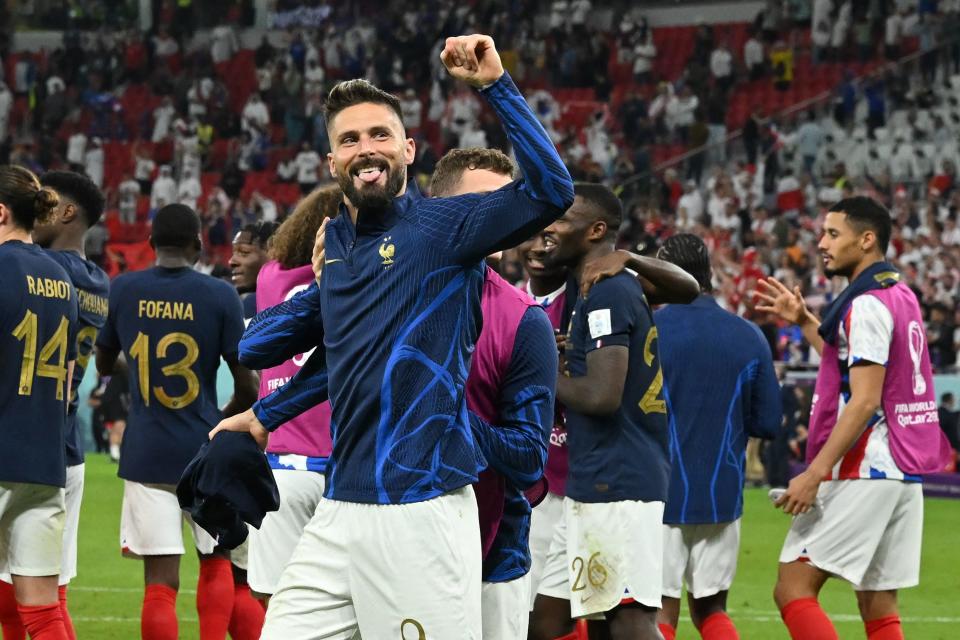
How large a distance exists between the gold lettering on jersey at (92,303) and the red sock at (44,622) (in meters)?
1.56

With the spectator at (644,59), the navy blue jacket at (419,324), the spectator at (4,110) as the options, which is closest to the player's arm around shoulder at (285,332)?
the navy blue jacket at (419,324)

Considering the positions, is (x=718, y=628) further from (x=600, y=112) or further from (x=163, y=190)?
(x=163, y=190)

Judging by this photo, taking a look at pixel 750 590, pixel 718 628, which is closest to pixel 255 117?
pixel 750 590

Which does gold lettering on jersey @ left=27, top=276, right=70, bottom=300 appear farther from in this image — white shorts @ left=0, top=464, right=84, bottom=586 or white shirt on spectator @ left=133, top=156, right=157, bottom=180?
white shirt on spectator @ left=133, top=156, right=157, bottom=180

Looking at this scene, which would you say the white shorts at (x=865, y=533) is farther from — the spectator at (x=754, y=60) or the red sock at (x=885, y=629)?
the spectator at (x=754, y=60)

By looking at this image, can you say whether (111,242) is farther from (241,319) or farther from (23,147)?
(241,319)

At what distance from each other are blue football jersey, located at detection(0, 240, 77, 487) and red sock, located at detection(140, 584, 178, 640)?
1057 millimetres

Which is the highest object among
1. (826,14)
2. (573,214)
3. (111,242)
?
(826,14)

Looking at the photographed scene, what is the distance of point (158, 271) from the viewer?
686 centimetres

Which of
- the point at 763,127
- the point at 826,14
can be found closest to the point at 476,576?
the point at 763,127

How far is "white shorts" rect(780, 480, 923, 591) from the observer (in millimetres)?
6086

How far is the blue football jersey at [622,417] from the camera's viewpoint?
5.36 metres

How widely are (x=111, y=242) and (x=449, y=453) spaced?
2574 centimetres

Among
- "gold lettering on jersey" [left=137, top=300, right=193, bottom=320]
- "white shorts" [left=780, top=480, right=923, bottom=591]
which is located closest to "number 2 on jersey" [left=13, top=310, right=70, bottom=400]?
"gold lettering on jersey" [left=137, top=300, right=193, bottom=320]
